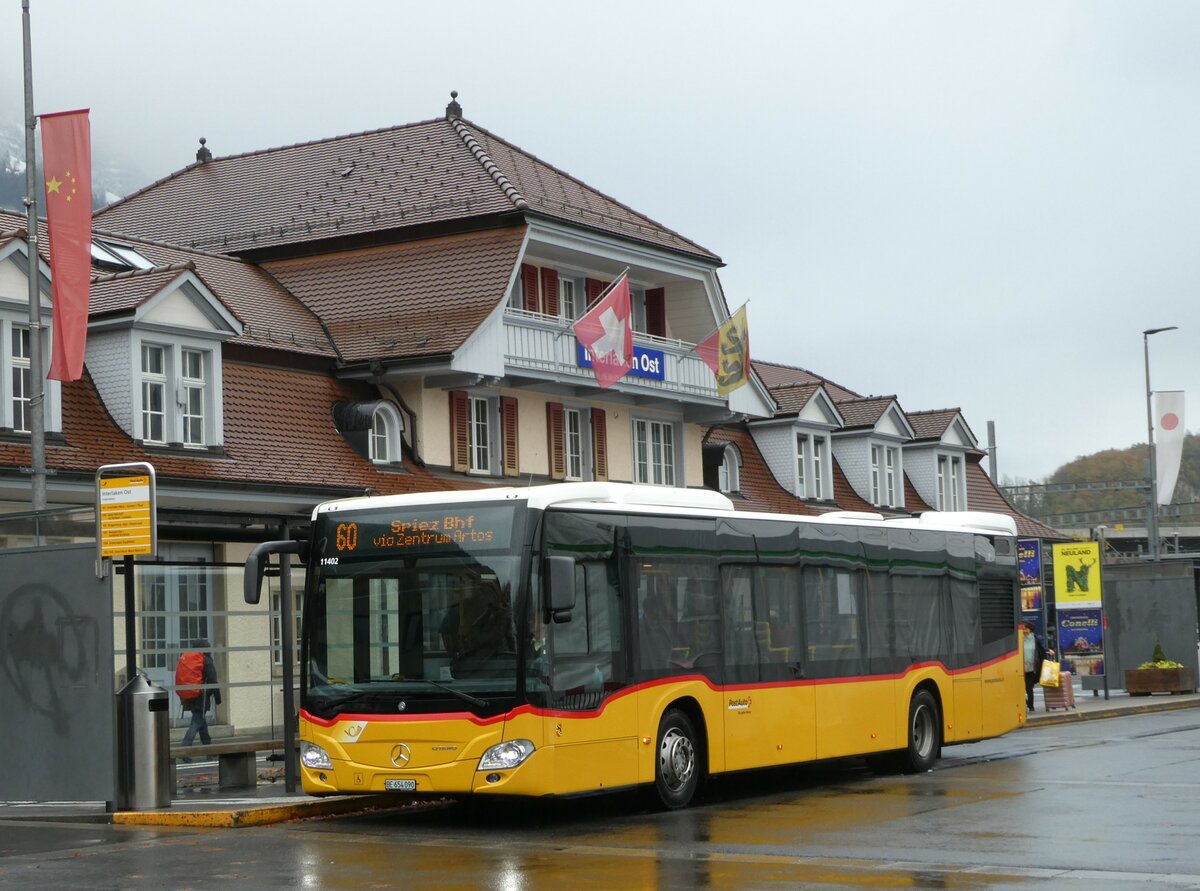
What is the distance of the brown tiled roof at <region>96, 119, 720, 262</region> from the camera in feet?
126

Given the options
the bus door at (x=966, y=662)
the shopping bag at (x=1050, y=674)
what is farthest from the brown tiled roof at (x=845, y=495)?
the bus door at (x=966, y=662)

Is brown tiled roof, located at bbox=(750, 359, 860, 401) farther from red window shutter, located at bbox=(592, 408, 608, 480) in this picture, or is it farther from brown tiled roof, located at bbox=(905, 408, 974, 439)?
red window shutter, located at bbox=(592, 408, 608, 480)

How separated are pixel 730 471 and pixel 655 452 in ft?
16.2

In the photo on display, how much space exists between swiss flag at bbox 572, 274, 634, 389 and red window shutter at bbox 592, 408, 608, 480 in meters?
2.66

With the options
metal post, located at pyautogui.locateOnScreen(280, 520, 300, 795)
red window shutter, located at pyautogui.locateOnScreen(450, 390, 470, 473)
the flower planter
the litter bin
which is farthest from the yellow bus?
the flower planter

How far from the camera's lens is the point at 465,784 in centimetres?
1595

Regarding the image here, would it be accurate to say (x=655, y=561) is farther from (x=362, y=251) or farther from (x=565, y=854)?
(x=362, y=251)

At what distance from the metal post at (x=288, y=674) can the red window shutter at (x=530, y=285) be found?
18.1m

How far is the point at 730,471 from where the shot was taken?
46344mm

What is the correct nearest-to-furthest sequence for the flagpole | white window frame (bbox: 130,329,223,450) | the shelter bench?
the shelter bench < the flagpole < white window frame (bbox: 130,329,223,450)

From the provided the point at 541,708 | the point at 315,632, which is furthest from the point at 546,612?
the point at 315,632

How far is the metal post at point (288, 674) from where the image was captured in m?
19.5

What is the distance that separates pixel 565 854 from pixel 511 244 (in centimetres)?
2312

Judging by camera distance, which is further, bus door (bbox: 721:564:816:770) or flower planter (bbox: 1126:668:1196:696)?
flower planter (bbox: 1126:668:1196:696)
